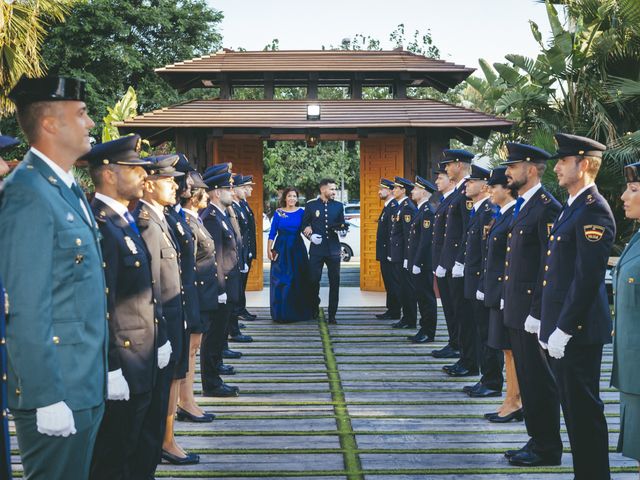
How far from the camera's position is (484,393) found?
6969 millimetres

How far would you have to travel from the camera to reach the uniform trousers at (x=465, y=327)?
7.77 m

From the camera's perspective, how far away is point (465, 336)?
7.80 m

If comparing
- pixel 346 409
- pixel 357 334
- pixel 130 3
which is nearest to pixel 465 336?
pixel 346 409

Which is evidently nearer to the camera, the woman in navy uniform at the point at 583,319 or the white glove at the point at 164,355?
the white glove at the point at 164,355

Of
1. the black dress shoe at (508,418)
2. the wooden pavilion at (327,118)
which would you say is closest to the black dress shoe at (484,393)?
the black dress shoe at (508,418)

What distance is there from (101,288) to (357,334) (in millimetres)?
7318

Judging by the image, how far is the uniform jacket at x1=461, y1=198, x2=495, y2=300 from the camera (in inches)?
275

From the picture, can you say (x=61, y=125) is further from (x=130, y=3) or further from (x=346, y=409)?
(x=130, y=3)

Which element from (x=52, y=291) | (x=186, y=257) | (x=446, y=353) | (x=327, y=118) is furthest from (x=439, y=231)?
(x=52, y=291)

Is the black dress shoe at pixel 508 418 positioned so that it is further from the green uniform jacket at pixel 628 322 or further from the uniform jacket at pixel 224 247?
the uniform jacket at pixel 224 247

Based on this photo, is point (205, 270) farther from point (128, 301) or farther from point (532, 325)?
point (532, 325)

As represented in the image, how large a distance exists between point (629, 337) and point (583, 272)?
0.54 meters

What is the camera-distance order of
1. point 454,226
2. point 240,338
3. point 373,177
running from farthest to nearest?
point 373,177 < point 240,338 < point 454,226

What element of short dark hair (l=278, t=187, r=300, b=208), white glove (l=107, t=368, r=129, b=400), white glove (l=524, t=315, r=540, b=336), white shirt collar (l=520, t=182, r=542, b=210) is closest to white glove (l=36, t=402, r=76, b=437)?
white glove (l=107, t=368, r=129, b=400)
